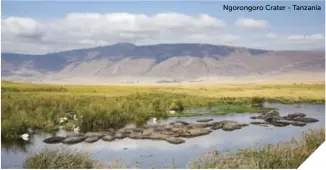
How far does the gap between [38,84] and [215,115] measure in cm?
163

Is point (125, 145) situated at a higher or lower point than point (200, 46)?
lower

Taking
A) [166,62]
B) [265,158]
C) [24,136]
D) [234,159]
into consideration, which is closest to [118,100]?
[166,62]

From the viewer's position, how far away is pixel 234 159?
17.2 feet

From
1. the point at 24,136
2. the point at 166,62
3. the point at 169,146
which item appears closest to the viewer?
the point at 24,136

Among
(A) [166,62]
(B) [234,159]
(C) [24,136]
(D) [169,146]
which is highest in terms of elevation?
(A) [166,62]

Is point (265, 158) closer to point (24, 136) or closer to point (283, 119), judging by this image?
point (283, 119)

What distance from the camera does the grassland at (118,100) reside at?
5.29 m

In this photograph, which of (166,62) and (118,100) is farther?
(166,62)

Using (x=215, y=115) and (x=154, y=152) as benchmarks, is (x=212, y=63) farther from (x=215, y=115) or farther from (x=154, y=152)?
(x=154, y=152)

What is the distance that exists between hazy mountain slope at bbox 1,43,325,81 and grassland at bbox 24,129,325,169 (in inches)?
29.9

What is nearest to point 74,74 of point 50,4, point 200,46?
point 50,4

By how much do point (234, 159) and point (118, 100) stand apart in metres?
1.18

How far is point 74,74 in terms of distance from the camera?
5.66m

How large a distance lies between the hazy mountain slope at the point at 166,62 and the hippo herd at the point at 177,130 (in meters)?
0.47
